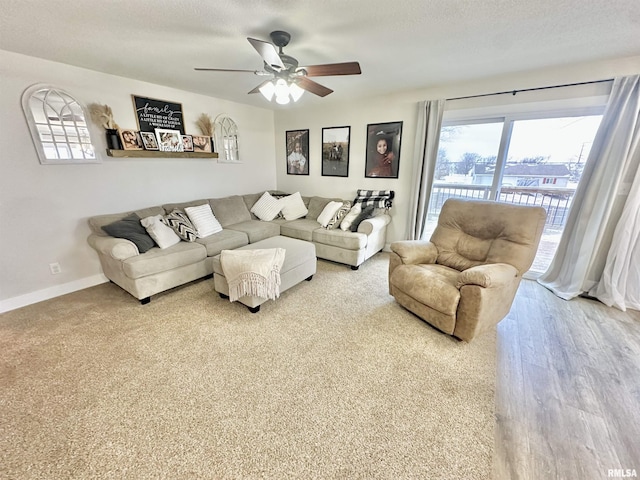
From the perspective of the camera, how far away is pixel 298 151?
4.78m

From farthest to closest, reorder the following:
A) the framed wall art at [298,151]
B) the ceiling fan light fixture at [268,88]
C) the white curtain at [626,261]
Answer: the framed wall art at [298,151] → the white curtain at [626,261] → the ceiling fan light fixture at [268,88]

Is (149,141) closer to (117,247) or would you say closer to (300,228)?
(117,247)

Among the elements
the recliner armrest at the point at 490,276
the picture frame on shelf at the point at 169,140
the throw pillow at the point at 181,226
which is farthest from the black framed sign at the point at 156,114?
the recliner armrest at the point at 490,276

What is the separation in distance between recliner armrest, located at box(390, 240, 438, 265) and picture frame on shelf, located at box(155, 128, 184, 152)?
3150mm

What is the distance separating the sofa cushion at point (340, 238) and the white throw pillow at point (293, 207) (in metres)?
0.76

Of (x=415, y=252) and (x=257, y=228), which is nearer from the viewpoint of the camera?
(x=415, y=252)

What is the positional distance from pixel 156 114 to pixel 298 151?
2284 millimetres

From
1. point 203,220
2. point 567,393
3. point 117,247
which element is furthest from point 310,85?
point 567,393

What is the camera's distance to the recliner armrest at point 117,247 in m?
2.48

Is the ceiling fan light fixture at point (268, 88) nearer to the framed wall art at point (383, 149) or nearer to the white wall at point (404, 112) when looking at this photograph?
the white wall at point (404, 112)

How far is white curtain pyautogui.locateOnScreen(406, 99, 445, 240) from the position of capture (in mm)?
3299

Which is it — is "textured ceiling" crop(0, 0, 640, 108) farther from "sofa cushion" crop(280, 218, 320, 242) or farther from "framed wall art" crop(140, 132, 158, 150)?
"sofa cushion" crop(280, 218, 320, 242)

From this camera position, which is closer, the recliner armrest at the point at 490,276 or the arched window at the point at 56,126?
the recliner armrest at the point at 490,276

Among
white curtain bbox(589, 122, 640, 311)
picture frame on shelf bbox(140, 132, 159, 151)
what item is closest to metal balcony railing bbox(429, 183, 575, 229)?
white curtain bbox(589, 122, 640, 311)
